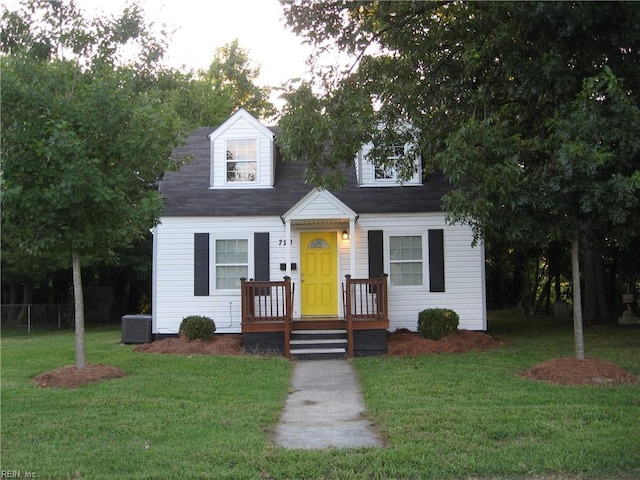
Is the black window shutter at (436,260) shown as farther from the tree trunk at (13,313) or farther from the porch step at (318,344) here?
the tree trunk at (13,313)

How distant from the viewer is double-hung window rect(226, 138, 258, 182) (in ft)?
50.1

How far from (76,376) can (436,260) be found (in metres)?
8.41

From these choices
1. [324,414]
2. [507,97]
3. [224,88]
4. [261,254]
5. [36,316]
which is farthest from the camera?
[224,88]

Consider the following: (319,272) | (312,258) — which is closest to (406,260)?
(319,272)

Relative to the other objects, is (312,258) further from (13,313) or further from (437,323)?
(13,313)

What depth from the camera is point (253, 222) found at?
48.4 feet

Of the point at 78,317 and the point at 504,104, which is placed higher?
the point at 504,104

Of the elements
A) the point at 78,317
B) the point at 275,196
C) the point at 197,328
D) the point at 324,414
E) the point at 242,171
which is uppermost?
the point at 242,171

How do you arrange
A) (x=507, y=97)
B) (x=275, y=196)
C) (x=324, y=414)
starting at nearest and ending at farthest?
(x=324, y=414)
(x=507, y=97)
(x=275, y=196)

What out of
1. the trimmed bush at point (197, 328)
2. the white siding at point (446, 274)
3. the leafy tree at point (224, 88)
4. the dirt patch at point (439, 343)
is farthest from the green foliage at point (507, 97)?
the leafy tree at point (224, 88)

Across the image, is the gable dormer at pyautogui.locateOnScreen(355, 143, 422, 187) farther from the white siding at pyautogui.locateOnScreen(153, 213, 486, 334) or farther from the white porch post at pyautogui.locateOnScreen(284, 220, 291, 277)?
the white porch post at pyautogui.locateOnScreen(284, 220, 291, 277)

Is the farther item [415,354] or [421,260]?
[421,260]

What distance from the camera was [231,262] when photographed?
1476cm

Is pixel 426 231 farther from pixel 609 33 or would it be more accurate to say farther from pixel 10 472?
pixel 10 472
